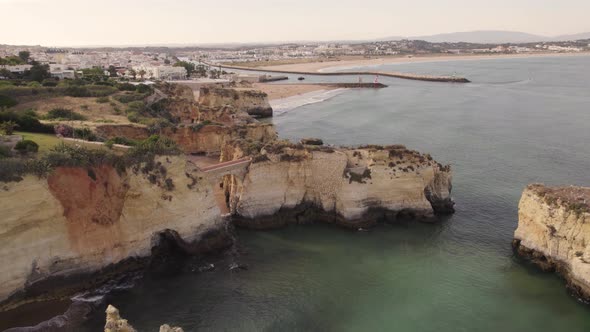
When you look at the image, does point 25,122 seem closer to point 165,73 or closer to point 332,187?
point 332,187

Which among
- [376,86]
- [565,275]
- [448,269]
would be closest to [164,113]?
[448,269]

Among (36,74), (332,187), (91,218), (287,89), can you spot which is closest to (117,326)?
(91,218)

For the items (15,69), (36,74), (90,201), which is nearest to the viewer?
(90,201)

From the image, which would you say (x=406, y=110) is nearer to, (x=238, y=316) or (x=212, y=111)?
(x=212, y=111)

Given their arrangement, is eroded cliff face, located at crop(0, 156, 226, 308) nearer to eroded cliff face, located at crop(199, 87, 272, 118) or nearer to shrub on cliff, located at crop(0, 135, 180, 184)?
shrub on cliff, located at crop(0, 135, 180, 184)

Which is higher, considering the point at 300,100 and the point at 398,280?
the point at 300,100

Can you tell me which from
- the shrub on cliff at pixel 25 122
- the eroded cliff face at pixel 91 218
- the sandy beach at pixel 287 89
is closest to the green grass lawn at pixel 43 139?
the shrub on cliff at pixel 25 122
